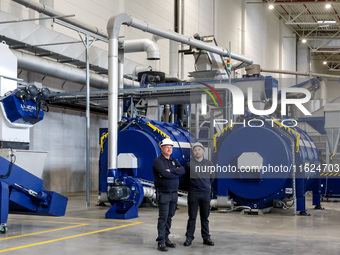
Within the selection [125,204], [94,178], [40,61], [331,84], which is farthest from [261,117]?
[331,84]

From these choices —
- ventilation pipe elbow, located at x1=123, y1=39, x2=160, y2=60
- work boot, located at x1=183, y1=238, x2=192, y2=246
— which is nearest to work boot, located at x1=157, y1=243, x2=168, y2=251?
work boot, located at x1=183, y1=238, x2=192, y2=246

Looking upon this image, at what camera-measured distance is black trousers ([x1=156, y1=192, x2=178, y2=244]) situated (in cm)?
743

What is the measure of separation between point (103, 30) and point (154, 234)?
40.8 feet

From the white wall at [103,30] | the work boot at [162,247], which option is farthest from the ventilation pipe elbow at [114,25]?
the work boot at [162,247]

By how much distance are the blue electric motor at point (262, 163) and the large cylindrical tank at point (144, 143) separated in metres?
1.65

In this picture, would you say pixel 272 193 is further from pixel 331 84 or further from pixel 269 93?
pixel 331 84

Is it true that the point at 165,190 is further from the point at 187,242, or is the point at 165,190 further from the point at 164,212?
the point at 187,242

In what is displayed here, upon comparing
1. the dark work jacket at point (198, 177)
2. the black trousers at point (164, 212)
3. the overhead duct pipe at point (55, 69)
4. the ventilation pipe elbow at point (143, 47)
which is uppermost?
the ventilation pipe elbow at point (143, 47)

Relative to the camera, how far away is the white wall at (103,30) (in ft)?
57.2

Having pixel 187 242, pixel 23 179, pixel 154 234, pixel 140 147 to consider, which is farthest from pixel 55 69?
pixel 187 242

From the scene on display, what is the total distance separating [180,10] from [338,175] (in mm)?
13272

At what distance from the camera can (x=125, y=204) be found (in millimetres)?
11172

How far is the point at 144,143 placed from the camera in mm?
13375

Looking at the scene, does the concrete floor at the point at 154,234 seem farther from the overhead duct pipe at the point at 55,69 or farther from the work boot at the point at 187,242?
the overhead duct pipe at the point at 55,69
